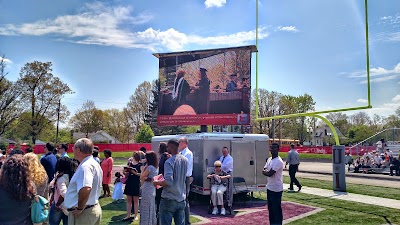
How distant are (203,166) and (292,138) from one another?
7469 centimetres

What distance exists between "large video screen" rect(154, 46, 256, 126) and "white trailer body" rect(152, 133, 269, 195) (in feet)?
42.1

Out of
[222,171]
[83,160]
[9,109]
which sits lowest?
[222,171]

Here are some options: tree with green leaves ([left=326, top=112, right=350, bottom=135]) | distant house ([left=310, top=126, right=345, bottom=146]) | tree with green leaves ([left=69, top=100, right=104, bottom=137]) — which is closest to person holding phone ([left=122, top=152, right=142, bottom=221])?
tree with green leaves ([left=69, top=100, right=104, bottom=137])

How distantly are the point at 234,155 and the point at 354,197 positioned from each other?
485 centimetres

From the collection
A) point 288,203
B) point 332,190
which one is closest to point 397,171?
point 332,190

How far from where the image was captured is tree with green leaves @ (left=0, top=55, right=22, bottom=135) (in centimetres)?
4141

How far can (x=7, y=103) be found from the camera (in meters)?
41.6

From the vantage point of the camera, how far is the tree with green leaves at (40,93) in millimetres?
46375

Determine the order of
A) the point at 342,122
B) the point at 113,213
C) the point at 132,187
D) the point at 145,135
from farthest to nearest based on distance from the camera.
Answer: the point at 342,122
the point at 145,135
the point at 113,213
the point at 132,187

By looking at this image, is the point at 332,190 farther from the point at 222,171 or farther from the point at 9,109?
the point at 9,109

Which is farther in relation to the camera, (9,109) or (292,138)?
(292,138)

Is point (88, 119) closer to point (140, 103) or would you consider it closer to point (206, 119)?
point (140, 103)

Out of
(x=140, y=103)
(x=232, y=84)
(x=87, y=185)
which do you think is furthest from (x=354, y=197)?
(x=140, y=103)

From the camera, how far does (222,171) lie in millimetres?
10594
